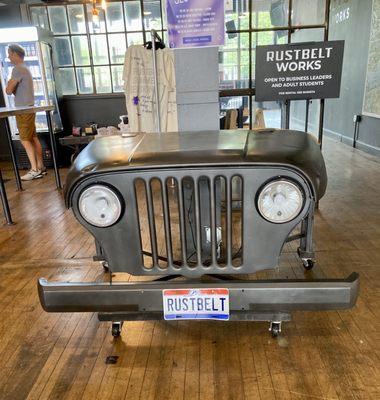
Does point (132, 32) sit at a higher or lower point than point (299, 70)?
higher

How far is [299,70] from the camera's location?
3250 mm

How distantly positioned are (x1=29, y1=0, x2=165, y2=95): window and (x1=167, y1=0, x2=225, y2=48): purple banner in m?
3.03

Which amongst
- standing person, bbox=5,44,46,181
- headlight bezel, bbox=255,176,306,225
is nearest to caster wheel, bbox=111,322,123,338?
headlight bezel, bbox=255,176,306,225

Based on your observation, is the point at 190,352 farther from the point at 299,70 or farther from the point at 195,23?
the point at 195,23

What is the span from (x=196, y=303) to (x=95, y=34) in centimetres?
581

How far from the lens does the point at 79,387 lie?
1588 millimetres

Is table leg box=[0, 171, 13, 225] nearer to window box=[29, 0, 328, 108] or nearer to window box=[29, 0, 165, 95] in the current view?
window box=[29, 0, 328, 108]

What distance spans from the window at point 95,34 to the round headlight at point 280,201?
540cm

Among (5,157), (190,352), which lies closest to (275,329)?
(190,352)

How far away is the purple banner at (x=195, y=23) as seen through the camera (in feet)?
10.3

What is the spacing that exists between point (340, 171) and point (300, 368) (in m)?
4.05

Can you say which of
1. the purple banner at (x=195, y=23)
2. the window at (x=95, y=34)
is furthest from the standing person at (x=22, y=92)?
the purple banner at (x=195, y=23)

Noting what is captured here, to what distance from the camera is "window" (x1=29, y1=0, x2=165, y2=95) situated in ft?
19.5

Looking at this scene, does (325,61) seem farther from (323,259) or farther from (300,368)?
(300,368)
